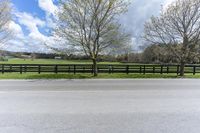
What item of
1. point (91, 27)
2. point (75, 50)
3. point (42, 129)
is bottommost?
point (42, 129)

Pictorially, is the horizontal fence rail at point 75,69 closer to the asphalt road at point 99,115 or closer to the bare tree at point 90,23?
the bare tree at point 90,23

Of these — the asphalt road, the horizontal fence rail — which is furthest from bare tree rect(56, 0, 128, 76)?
the asphalt road

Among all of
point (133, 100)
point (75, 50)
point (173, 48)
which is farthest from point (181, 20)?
point (133, 100)

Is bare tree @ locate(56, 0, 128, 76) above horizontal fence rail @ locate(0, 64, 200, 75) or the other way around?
above

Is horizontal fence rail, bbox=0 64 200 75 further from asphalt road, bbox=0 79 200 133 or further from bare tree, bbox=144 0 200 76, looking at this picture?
asphalt road, bbox=0 79 200 133

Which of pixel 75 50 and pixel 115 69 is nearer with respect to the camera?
pixel 75 50

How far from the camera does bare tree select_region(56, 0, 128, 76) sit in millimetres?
23094

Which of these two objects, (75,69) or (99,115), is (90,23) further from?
(99,115)

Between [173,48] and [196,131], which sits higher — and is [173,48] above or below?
above

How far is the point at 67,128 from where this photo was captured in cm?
621

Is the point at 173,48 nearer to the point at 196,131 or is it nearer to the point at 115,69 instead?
the point at 115,69

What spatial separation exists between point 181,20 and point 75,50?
35.1 feet

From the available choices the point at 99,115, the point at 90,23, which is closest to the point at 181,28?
the point at 90,23

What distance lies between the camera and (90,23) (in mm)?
23406
